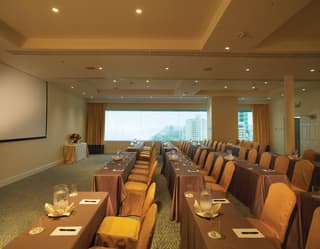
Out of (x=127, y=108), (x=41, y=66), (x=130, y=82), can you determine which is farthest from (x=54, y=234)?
(x=127, y=108)

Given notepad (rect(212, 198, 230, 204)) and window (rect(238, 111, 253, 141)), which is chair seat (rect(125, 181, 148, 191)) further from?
window (rect(238, 111, 253, 141))

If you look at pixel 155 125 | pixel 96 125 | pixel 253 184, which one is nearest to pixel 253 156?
pixel 253 184

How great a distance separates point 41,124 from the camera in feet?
23.5

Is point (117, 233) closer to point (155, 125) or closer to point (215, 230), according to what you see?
point (215, 230)

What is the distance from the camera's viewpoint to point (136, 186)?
387 cm

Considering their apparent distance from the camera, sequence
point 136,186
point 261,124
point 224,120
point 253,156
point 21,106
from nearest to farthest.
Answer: point 136,186 → point 253,156 → point 21,106 → point 224,120 → point 261,124

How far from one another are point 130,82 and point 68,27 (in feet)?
15.5

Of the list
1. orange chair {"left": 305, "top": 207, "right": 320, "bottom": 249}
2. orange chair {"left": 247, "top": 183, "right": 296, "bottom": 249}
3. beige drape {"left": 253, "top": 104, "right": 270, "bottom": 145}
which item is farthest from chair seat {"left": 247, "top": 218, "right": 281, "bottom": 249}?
beige drape {"left": 253, "top": 104, "right": 270, "bottom": 145}

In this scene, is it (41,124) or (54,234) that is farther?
(41,124)

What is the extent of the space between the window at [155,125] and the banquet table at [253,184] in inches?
333

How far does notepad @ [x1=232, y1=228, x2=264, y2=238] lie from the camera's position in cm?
147

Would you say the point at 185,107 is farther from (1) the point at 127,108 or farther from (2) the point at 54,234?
(2) the point at 54,234

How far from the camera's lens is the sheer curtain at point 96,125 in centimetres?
1236

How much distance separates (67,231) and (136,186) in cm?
237
